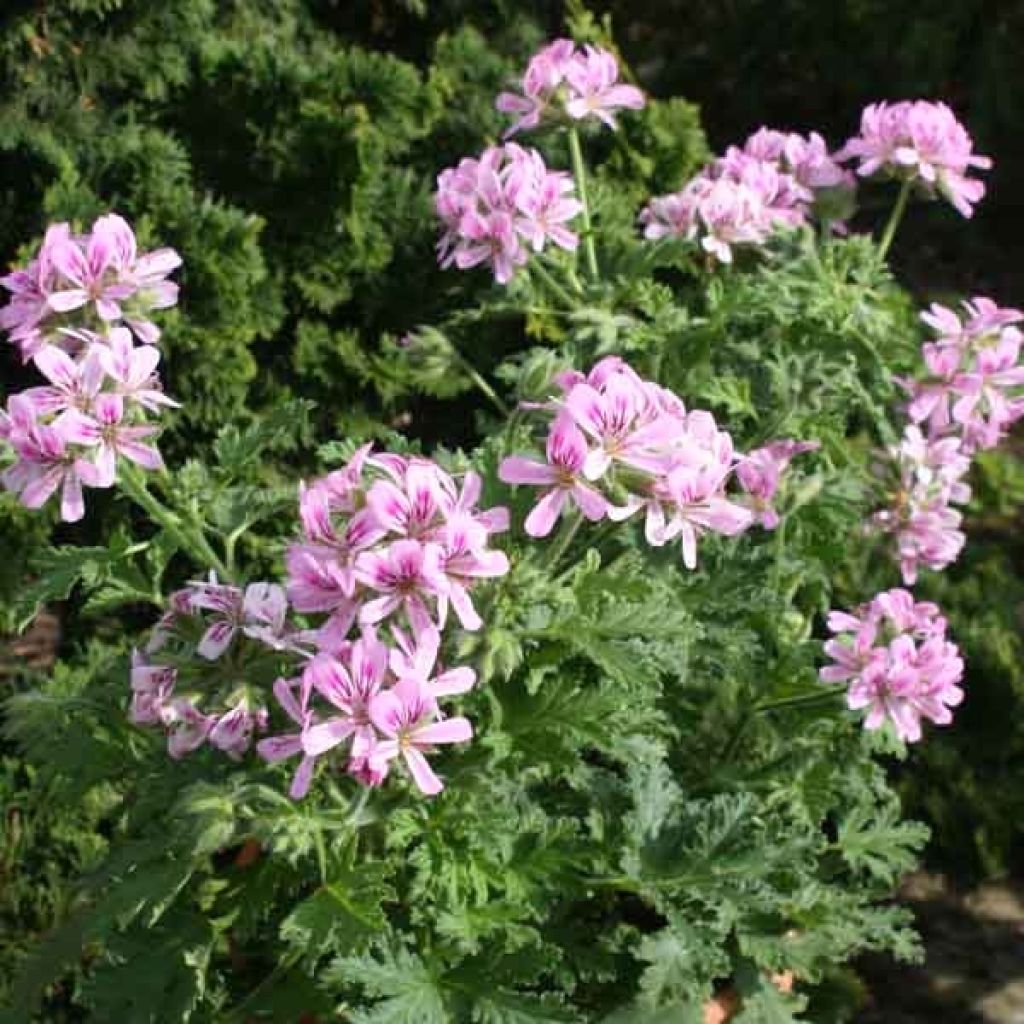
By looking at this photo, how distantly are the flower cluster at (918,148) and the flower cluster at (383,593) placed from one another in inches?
43.6

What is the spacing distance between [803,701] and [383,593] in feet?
2.98

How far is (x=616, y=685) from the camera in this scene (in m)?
1.85

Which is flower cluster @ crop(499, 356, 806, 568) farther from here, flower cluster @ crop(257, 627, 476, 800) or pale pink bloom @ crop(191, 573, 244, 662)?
pale pink bloom @ crop(191, 573, 244, 662)

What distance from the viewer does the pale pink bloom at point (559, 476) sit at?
147 centimetres

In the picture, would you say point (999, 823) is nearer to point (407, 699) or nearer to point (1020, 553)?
point (1020, 553)

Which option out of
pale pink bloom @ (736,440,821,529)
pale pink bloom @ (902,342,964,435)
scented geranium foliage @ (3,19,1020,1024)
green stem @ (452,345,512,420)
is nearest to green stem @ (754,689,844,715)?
scented geranium foliage @ (3,19,1020,1024)

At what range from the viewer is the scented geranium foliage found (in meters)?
1.50

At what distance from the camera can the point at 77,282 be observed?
1.66 m

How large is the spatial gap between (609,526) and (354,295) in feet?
4.86

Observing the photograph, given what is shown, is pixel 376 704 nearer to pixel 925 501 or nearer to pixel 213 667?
pixel 213 667

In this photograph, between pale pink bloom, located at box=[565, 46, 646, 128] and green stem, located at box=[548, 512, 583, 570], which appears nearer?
green stem, located at box=[548, 512, 583, 570]

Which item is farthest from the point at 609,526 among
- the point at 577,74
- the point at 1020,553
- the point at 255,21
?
the point at 1020,553

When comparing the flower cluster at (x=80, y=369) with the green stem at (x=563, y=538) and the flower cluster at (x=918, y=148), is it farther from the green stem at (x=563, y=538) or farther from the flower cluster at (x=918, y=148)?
the flower cluster at (x=918, y=148)

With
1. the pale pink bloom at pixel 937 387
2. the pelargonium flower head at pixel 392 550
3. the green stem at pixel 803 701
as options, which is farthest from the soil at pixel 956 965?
the pelargonium flower head at pixel 392 550
